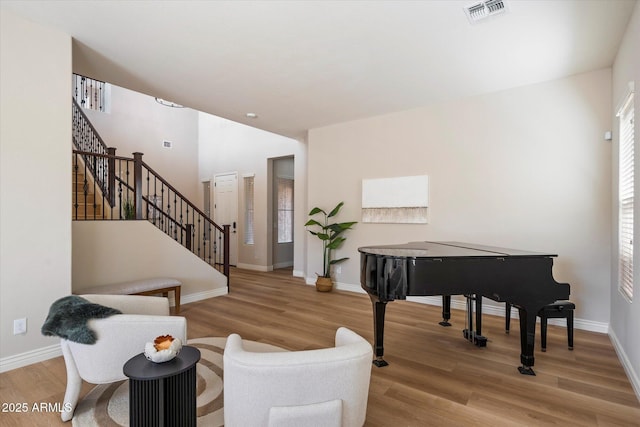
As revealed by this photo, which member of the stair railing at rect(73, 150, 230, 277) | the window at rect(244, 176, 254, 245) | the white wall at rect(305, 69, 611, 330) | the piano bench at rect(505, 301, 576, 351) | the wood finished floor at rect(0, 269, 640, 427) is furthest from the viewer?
the window at rect(244, 176, 254, 245)

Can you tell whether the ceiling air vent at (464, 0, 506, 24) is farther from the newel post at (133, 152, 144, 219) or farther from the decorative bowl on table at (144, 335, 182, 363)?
the newel post at (133, 152, 144, 219)

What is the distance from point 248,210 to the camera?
7.89m

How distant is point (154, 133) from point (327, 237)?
A: 5200mm

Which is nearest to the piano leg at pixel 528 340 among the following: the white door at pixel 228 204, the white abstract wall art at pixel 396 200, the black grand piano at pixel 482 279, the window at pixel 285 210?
the black grand piano at pixel 482 279

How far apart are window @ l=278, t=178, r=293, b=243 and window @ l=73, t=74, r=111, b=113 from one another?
4.11 meters

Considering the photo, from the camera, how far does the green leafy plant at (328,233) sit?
213 inches

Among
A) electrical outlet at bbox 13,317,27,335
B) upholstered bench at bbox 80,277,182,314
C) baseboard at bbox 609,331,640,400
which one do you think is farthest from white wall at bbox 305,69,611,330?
electrical outlet at bbox 13,317,27,335

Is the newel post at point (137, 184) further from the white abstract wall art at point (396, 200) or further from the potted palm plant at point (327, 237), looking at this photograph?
the white abstract wall art at point (396, 200)

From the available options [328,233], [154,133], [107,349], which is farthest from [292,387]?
[154,133]

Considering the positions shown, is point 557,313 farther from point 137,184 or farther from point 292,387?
point 137,184

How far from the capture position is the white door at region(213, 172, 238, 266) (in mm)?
8023

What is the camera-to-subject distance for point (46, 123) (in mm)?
2764

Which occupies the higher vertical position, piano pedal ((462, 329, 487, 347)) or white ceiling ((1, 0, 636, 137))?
white ceiling ((1, 0, 636, 137))

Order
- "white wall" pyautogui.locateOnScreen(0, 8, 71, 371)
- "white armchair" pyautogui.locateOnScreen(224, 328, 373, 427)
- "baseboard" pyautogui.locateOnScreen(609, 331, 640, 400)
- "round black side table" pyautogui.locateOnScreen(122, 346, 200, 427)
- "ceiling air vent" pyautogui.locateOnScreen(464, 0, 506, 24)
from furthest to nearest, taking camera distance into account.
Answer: "white wall" pyautogui.locateOnScreen(0, 8, 71, 371) → "ceiling air vent" pyautogui.locateOnScreen(464, 0, 506, 24) → "baseboard" pyautogui.locateOnScreen(609, 331, 640, 400) → "round black side table" pyautogui.locateOnScreen(122, 346, 200, 427) → "white armchair" pyautogui.locateOnScreen(224, 328, 373, 427)
